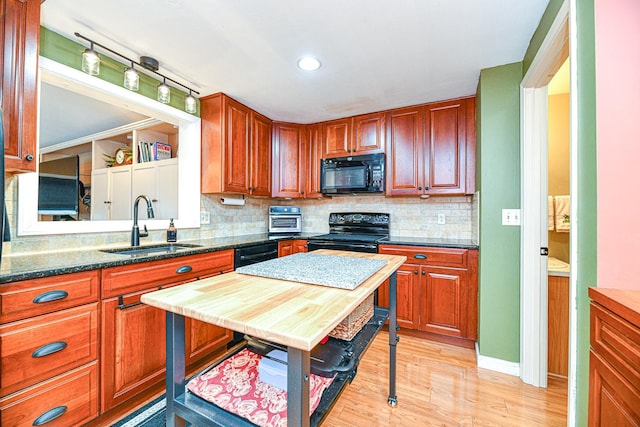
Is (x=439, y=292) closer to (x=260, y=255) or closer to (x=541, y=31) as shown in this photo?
(x=260, y=255)

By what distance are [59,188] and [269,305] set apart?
2915mm

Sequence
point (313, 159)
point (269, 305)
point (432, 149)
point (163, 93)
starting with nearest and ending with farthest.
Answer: point (269, 305) → point (163, 93) → point (432, 149) → point (313, 159)

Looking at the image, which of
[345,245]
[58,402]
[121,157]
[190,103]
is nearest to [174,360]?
[58,402]

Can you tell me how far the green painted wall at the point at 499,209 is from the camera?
6.41ft

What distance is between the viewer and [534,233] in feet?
5.97

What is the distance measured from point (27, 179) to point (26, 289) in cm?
83

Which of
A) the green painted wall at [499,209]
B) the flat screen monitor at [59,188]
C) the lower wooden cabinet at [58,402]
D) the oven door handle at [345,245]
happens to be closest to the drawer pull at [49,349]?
the lower wooden cabinet at [58,402]

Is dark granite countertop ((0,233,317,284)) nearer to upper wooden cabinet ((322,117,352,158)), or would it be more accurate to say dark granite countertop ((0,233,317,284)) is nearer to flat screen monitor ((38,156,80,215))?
flat screen monitor ((38,156,80,215))

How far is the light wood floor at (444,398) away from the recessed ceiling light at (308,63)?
91.1 inches

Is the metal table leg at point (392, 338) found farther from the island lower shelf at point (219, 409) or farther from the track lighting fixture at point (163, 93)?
the track lighting fixture at point (163, 93)

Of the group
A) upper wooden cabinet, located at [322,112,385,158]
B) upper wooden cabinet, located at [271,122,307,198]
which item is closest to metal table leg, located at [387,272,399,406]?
upper wooden cabinet, located at [322,112,385,158]

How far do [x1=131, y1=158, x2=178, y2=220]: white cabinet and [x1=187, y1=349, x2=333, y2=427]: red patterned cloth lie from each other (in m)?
2.39

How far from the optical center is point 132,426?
4.73ft

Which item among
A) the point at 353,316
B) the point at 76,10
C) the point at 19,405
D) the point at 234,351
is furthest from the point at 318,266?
the point at 76,10
